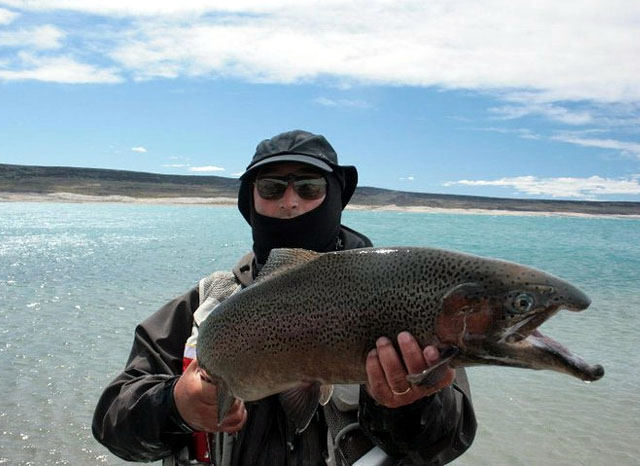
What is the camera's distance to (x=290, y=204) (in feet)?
11.7

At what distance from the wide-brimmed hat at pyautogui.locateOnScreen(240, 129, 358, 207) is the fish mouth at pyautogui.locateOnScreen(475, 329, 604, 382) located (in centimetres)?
157

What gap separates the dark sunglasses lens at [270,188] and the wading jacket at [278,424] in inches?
26.3

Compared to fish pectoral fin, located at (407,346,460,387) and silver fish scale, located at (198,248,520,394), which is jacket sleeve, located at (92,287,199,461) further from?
fish pectoral fin, located at (407,346,460,387)

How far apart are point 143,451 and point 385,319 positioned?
148cm

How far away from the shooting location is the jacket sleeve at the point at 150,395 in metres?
3.03

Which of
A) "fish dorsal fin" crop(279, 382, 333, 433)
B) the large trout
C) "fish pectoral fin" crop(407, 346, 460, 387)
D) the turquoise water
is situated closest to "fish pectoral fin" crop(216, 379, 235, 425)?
the large trout

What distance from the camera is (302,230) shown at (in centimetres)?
357

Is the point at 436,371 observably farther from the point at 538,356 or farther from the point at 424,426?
the point at 424,426

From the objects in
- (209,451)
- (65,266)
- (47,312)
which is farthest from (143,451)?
(65,266)

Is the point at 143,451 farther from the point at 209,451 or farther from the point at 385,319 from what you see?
the point at 385,319

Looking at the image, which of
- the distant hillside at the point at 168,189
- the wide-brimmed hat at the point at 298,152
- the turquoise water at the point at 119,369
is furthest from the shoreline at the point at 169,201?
the wide-brimmed hat at the point at 298,152

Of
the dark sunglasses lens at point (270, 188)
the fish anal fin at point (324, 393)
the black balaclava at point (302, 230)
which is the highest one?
the dark sunglasses lens at point (270, 188)

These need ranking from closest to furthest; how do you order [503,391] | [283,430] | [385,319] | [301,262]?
[385,319] < [301,262] < [283,430] < [503,391]

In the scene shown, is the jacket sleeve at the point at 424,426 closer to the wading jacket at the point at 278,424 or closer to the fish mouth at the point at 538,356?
the wading jacket at the point at 278,424
